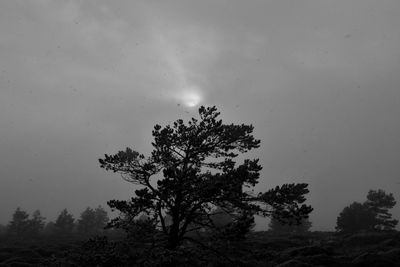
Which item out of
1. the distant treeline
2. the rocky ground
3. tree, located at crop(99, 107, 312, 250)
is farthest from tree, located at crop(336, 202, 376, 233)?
the distant treeline

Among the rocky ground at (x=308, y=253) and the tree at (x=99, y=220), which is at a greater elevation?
the tree at (x=99, y=220)

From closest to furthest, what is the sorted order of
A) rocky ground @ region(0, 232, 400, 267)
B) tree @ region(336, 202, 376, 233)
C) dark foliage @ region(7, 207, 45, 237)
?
rocky ground @ region(0, 232, 400, 267) → tree @ region(336, 202, 376, 233) → dark foliage @ region(7, 207, 45, 237)

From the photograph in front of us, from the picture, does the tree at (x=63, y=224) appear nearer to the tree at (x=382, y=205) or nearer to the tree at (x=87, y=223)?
the tree at (x=87, y=223)

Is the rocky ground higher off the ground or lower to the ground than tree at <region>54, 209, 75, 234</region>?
lower

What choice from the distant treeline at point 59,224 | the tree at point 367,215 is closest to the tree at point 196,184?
the tree at point 367,215

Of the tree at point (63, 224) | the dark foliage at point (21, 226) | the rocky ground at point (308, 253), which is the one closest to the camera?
the rocky ground at point (308, 253)

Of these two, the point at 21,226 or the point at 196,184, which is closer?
the point at 196,184

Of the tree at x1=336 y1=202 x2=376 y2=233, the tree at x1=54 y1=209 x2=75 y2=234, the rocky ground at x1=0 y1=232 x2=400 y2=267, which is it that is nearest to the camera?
the rocky ground at x1=0 y1=232 x2=400 y2=267

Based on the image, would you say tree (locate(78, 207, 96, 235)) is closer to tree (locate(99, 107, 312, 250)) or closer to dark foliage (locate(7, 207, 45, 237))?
dark foliage (locate(7, 207, 45, 237))

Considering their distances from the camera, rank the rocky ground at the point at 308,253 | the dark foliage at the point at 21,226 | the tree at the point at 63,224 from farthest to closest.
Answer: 1. the tree at the point at 63,224
2. the dark foliage at the point at 21,226
3. the rocky ground at the point at 308,253

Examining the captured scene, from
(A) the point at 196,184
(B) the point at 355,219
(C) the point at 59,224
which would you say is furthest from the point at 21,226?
(A) the point at 196,184

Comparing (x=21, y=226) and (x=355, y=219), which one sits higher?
(x=355, y=219)

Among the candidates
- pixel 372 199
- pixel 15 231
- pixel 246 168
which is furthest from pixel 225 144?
pixel 15 231

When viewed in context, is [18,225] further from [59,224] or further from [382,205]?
[382,205]
